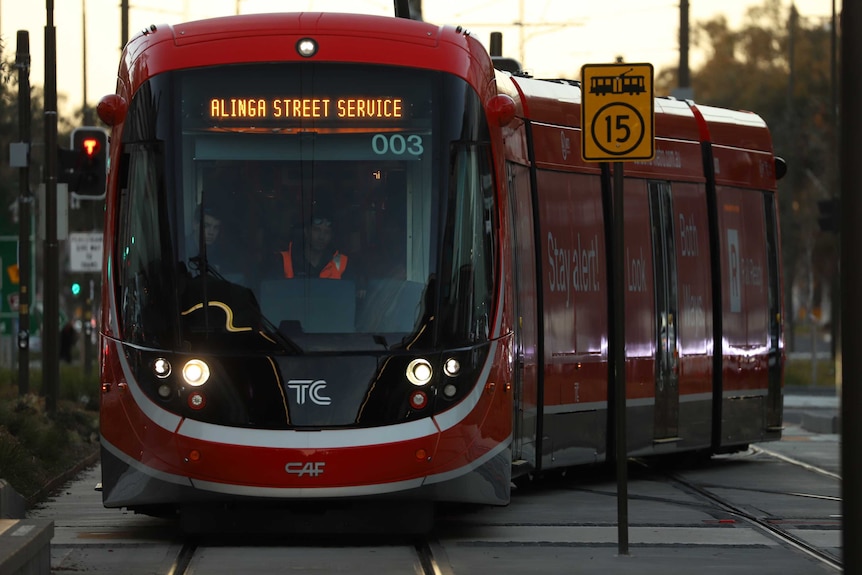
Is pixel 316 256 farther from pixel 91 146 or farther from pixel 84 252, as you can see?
pixel 84 252

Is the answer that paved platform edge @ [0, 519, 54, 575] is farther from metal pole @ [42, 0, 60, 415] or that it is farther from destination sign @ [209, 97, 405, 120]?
metal pole @ [42, 0, 60, 415]

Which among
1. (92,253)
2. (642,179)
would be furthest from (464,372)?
(92,253)

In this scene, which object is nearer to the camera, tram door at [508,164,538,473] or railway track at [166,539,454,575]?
railway track at [166,539,454,575]

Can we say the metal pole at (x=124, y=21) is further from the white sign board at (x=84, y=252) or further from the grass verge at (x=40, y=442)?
the grass verge at (x=40, y=442)

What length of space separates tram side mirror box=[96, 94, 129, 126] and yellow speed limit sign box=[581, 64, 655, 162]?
287 cm

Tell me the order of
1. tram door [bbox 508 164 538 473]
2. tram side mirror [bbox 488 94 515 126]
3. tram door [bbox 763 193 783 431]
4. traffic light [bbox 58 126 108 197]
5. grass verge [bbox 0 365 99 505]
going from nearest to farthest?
tram side mirror [bbox 488 94 515 126], tram door [bbox 508 164 538 473], grass verge [bbox 0 365 99 505], tram door [bbox 763 193 783 431], traffic light [bbox 58 126 108 197]

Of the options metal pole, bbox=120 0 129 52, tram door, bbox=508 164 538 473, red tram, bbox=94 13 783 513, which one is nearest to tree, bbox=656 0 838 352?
metal pole, bbox=120 0 129 52

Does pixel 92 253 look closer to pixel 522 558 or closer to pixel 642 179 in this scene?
pixel 642 179

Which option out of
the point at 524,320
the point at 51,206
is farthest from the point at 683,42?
the point at 524,320

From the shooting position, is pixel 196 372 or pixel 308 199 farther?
pixel 308 199

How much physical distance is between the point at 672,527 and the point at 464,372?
6.85ft

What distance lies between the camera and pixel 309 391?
1169 cm

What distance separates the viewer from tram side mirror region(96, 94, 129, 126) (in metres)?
12.5

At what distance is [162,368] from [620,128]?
9.89 ft
